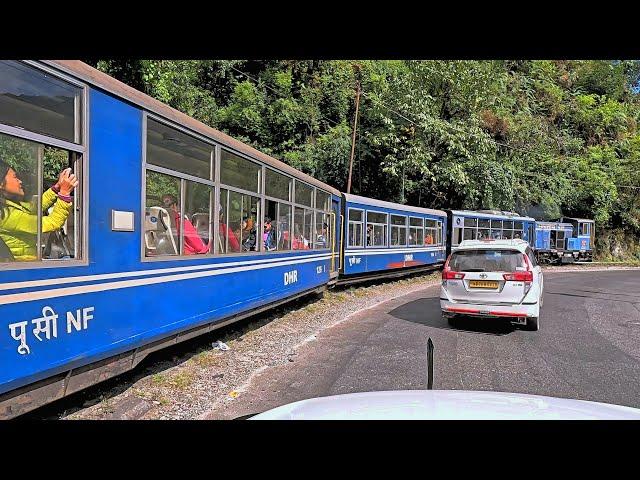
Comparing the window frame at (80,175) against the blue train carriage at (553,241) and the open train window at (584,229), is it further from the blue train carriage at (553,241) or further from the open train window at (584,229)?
the open train window at (584,229)

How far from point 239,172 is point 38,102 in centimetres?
395

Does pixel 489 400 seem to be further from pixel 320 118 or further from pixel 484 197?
pixel 320 118

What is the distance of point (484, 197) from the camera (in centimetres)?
2944

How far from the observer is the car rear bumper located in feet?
31.3

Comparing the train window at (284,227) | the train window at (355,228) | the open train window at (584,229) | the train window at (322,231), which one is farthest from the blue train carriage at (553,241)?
the train window at (284,227)

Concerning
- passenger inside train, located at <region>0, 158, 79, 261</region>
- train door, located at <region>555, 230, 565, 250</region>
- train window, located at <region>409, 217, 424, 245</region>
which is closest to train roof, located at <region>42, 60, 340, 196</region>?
passenger inside train, located at <region>0, 158, 79, 261</region>

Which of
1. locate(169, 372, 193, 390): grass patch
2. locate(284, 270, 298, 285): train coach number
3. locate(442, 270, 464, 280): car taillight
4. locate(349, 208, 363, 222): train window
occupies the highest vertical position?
locate(349, 208, 363, 222): train window

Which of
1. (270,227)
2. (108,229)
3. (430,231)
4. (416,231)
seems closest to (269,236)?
(270,227)

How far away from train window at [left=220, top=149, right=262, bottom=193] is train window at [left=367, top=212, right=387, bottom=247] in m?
9.70

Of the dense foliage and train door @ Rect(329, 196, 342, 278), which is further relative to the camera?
the dense foliage

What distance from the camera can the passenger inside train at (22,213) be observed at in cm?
371

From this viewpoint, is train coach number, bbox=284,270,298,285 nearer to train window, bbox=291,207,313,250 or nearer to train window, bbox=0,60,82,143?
train window, bbox=291,207,313,250

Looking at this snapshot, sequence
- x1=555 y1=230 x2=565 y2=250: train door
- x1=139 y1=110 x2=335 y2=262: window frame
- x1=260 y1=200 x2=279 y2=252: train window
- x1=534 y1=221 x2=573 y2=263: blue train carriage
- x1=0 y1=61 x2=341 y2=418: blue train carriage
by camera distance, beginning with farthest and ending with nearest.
Result: x1=555 y1=230 x2=565 y2=250: train door, x1=534 y1=221 x2=573 y2=263: blue train carriage, x1=260 y1=200 x2=279 y2=252: train window, x1=139 y1=110 x2=335 y2=262: window frame, x1=0 y1=61 x2=341 y2=418: blue train carriage
